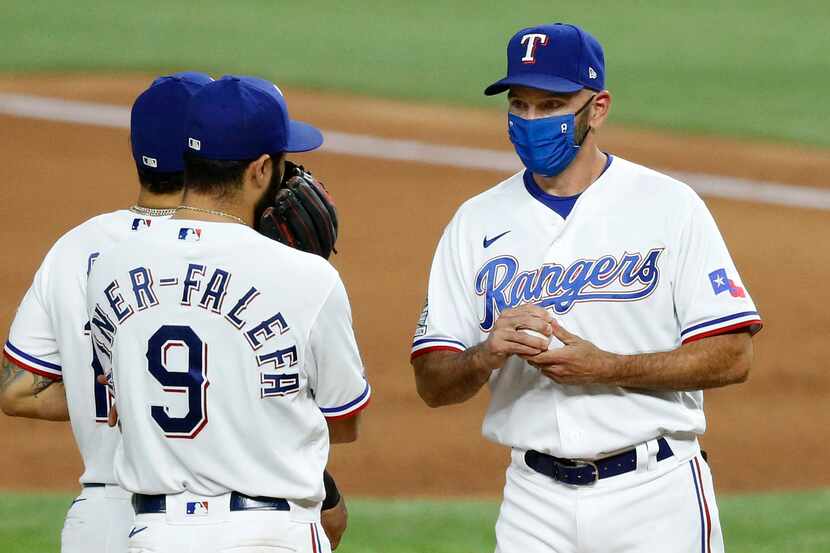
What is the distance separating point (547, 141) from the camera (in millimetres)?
4332

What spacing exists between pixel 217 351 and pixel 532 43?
1.53 meters

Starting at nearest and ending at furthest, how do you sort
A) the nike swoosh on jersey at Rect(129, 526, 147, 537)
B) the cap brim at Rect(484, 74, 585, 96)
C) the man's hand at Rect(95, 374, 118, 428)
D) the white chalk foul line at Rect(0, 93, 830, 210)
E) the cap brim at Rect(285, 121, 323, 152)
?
the nike swoosh on jersey at Rect(129, 526, 147, 537), the man's hand at Rect(95, 374, 118, 428), the cap brim at Rect(285, 121, 323, 152), the cap brim at Rect(484, 74, 585, 96), the white chalk foul line at Rect(0, 93, 830, 210)

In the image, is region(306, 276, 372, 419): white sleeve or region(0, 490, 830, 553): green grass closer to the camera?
region(306, 276, 372, 419): white sleeve

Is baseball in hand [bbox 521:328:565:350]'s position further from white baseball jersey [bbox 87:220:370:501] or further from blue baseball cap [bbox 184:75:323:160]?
blue baseball cap [bbox 184:75:323:160]

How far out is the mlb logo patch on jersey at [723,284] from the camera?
13.6 feet

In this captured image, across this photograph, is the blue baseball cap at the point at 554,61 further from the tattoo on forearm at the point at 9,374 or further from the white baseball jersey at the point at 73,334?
the tattoo on forearm at the point at 9,374

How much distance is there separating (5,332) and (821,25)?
48.9 feet

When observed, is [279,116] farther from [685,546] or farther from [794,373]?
[794,373]

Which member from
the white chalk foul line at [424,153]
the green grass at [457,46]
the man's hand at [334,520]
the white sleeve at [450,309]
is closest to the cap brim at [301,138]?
the white sleeve at [450,309]

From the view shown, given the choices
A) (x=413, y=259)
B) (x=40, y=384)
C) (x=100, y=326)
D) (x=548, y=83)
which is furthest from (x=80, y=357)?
(x=413, y=259)

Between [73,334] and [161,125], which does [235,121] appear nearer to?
[161,125]

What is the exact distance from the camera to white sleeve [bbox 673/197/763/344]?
4117mm

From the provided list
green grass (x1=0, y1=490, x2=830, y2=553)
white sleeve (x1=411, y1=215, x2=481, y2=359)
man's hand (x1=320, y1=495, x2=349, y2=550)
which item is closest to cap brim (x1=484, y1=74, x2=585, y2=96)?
white sleeve (x1=411, y1=215, x2=481, y2=359)

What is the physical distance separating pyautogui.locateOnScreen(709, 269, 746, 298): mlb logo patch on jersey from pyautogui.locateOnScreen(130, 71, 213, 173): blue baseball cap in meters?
1.59
